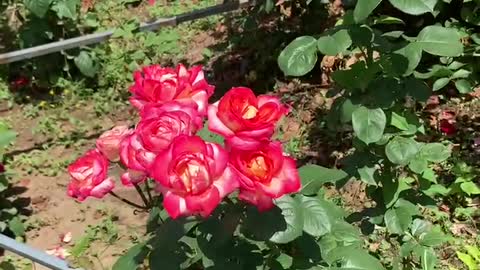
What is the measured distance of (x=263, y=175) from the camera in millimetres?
1500

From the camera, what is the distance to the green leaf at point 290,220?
5.50ft

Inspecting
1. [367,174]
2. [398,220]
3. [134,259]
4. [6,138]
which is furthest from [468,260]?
[6,138]

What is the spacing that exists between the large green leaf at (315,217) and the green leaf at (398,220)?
3.28ft

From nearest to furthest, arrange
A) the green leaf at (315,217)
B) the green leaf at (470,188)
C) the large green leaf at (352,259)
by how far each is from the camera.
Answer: the green leaf at (315,217)
the large green leaf at (352,259)
the green leaf at (470,188)

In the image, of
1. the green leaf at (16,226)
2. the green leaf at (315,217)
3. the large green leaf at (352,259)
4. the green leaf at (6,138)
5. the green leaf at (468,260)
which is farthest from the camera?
the green leaf at (16,226)

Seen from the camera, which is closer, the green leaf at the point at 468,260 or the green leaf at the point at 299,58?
the green leaf at the point at 299,58

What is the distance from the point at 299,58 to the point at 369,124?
0.35 meters

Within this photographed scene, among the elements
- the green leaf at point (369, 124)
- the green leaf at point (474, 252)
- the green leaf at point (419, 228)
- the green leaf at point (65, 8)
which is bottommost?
the green leaf at point (474, 252)

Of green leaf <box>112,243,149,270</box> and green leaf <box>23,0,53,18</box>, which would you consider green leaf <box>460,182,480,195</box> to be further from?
green leaf <box>23,0,53,18</box>

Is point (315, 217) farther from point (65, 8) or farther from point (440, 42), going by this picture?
point (65, 8)

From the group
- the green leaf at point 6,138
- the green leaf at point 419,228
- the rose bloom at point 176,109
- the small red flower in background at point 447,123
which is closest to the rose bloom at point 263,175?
the rose bloom at point 176,109

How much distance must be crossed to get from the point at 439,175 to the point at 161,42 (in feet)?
8.09

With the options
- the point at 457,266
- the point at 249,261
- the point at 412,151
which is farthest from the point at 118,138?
the point at 457,266

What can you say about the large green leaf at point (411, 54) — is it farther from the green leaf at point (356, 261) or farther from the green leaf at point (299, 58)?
the green leaf at point (356, 261)
